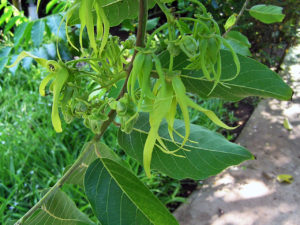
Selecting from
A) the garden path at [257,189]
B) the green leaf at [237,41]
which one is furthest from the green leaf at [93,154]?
the garden path at [257,189]

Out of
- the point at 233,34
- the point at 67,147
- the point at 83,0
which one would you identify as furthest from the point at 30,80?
the point at 83,0

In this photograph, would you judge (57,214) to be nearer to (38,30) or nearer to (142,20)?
(142,20)

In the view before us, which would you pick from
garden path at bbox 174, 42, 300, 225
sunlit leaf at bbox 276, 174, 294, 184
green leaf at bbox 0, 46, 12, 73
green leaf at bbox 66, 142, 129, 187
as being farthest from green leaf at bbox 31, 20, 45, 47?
sunlit leaf at bbox 276, 174, 294, 184

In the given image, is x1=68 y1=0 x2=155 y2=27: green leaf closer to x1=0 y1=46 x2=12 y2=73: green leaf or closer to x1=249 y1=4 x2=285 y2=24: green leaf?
x1=249 y1=4 x2=285 y2=24: green leaf

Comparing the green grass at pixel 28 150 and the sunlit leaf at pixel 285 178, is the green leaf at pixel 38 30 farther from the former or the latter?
the sunlit leaf at pixel 285 178

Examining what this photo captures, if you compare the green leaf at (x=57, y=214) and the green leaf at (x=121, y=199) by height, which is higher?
the green leaf at (x=121, y=199)

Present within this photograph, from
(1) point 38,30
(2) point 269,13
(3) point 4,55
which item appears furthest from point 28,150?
(2) point 269,13
